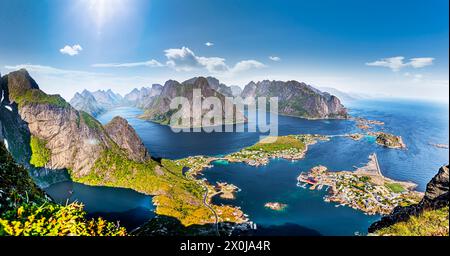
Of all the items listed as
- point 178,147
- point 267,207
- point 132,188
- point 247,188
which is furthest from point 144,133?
point 267,207

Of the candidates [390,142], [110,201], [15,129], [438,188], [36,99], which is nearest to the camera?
[438,188]

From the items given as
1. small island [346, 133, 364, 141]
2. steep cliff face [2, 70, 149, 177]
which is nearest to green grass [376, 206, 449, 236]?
steep cliff face [2, 70, 149, 177]

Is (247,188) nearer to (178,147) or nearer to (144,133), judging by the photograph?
(178,147)

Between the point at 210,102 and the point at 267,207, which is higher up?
the point at 210,102

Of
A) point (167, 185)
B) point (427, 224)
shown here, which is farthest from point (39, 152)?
point (427, 224)

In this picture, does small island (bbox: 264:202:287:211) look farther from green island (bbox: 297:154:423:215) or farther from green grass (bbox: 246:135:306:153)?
green grass (bbox: 246:135:306:153)

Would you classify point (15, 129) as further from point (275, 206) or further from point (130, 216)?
point (275, 206)
